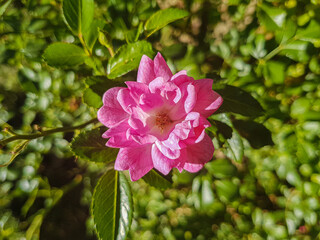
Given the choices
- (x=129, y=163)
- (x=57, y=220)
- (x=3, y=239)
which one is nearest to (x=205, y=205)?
(x=129, y=163)

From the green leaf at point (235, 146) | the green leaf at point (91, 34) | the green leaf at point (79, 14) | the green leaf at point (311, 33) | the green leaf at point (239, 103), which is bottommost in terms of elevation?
the green leaf at point (235, 146)

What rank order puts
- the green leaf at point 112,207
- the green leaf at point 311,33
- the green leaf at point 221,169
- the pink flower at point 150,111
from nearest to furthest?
the pink flower at point 150,111
the green leaf at point 112,207
the green leaf at point 311,33
the green leaf at point 221,169

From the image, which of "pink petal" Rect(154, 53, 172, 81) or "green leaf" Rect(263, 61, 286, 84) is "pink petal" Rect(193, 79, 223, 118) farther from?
"green leaf" Rect(263, 61, 286, 84)

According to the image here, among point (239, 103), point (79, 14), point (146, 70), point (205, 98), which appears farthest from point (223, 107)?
point (79, 14)

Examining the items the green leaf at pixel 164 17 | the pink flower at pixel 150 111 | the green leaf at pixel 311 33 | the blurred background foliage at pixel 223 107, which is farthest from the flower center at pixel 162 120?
the green leaf at pixel 311 33

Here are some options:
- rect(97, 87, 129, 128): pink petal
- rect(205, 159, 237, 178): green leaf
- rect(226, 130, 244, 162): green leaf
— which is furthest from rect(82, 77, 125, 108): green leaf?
rect(205, 159, 237, 178): green leaf

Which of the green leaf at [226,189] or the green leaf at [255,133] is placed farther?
the green leaf at [226,189]

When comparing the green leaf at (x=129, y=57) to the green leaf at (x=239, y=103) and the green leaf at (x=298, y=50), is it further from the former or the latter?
the green leaf at (x=298, y=50)
